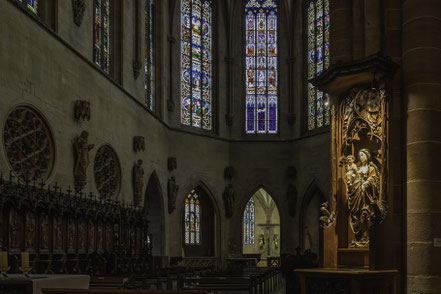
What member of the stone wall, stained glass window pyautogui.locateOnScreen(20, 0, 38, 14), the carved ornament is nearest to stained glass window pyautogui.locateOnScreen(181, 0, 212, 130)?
the stone wall

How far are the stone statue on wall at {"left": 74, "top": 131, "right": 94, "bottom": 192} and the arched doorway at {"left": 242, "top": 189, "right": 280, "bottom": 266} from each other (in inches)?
834

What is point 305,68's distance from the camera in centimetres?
3061

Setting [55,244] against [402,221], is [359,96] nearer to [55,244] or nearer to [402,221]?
[402,221]

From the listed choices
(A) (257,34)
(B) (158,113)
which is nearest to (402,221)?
(B) (158,113)

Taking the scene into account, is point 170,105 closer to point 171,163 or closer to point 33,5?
point 171,163

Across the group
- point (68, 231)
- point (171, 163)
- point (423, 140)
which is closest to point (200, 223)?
point (171, 163)

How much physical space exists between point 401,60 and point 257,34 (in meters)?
20.7

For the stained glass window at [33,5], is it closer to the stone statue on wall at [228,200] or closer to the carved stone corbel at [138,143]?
the carved stone corbel at [138,143]

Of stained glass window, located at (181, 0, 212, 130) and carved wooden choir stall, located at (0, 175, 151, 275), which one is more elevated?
stained glass window, located at (181, 0, 212, 130)

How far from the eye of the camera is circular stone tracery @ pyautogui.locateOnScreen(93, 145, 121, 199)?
1975 centimetres

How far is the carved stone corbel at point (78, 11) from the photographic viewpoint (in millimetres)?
18188

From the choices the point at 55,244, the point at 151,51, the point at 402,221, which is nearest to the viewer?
the point at 402,221

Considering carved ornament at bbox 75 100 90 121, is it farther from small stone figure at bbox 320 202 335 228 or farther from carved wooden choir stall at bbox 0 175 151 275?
small stone figure at bbox 320 202 335 228

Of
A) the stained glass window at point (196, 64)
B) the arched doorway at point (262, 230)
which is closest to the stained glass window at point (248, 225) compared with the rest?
the arched doorway at point (262, 230)
